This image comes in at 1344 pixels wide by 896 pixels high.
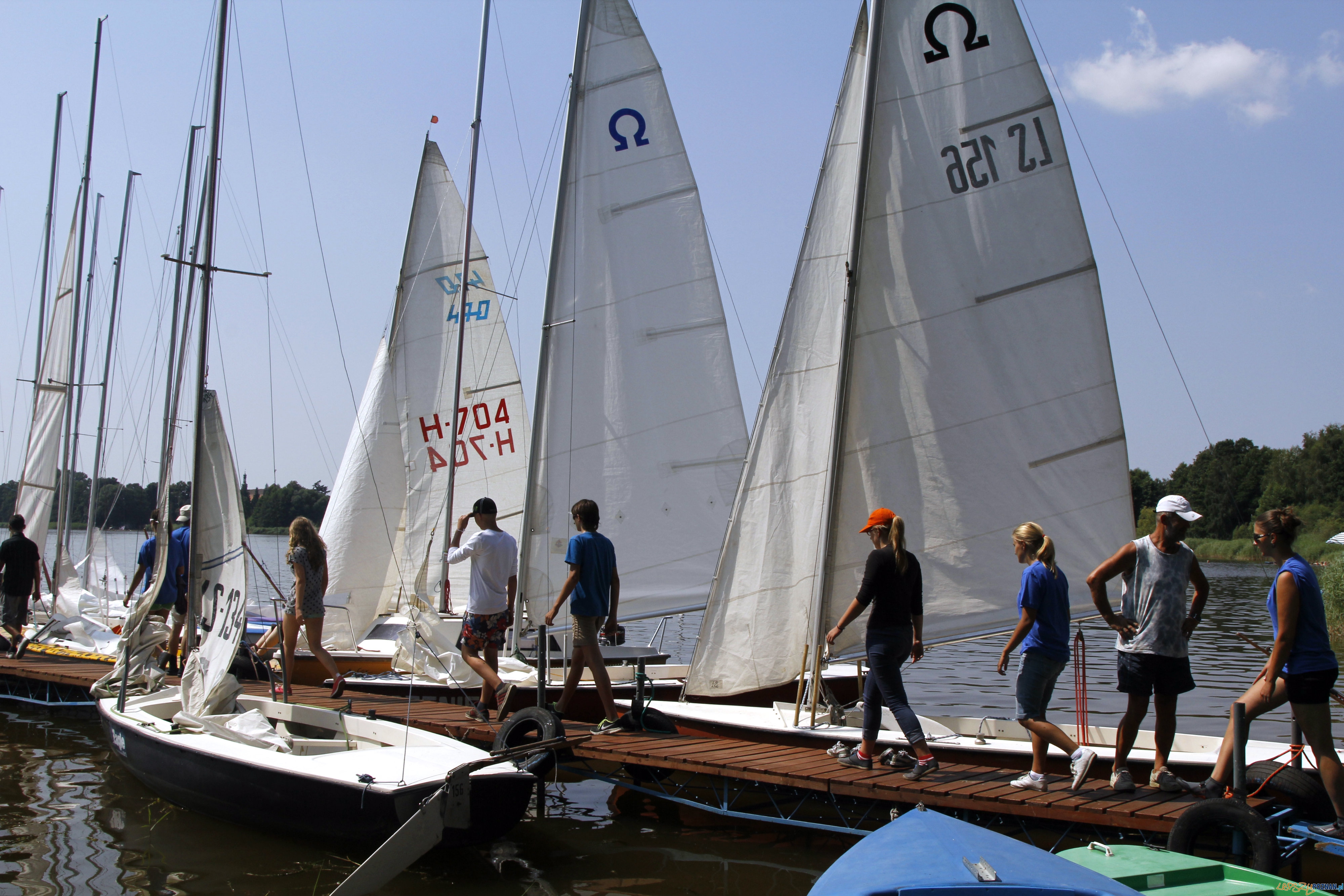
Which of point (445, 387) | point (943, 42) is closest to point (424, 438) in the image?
point (445, 387)

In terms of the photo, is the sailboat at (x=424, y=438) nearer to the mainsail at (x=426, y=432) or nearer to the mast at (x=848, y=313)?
the mainsail at (x=426, y=432)

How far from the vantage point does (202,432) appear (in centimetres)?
764

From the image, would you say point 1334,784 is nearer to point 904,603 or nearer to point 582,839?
point 904,603

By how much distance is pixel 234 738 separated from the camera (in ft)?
22.8

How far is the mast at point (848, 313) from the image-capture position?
23.8ft

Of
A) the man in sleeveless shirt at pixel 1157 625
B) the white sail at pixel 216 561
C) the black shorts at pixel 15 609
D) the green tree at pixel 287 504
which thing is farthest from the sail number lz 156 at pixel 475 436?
the green tree at pixel 287 504

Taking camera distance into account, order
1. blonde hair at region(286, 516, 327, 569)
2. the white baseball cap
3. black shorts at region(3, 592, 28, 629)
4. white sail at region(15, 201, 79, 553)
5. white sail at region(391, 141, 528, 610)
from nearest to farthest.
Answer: the white baseball cap
blonde hair at region(286, 516, 327, 569)
black shorts at region(3, 592, 28, 629)
white sail at region(391, 141, 528, 610)
white sail at region(15, 201, 79, 553)

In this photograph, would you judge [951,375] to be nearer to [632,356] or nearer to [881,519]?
[881,519]

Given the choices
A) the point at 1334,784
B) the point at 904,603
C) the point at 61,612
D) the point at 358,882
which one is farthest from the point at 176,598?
the point at 1334,784

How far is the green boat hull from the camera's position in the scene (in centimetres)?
404

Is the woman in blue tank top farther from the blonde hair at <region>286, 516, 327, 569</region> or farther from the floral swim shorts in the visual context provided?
the blonde hair at <region>286, 516, 327, 569</region>

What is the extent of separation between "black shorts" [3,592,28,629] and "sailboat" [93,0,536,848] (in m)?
5.35

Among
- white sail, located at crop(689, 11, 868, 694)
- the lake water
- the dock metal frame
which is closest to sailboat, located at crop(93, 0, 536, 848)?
the lake water

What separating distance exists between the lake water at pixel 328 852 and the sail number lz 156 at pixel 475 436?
5681 mm
